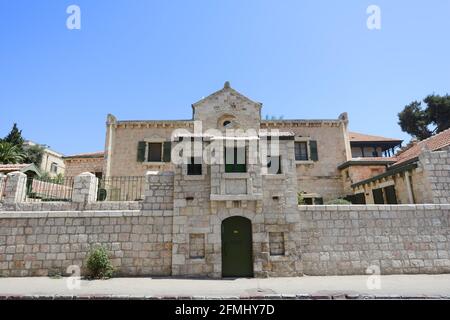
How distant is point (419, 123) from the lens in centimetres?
3531

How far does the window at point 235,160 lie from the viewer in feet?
31.0

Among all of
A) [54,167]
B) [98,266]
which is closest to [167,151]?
[98,266]

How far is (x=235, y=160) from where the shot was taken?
952cm

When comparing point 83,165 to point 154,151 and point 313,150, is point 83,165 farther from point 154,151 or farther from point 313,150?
point 313,150

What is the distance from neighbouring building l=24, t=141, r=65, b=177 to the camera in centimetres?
3538

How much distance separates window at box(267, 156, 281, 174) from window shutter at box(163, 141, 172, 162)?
419 inches

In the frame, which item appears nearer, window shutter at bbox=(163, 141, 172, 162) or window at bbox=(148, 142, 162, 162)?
window shutter at bbox=(163, 141, 172, 162)

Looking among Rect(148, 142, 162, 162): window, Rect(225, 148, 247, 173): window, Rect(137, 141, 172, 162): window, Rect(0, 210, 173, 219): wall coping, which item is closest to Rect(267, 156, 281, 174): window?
Rect(225, 148, 247, 173): window

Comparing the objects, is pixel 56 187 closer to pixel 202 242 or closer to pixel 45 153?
pixel 202 242

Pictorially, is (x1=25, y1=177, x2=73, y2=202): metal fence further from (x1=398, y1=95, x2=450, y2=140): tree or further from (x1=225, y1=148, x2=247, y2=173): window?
(x1=398, y1=95, x2=450, y2=140): tree

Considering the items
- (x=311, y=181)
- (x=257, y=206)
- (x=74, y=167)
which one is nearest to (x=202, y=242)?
(x=257, y=206)

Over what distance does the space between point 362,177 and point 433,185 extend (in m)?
6.66

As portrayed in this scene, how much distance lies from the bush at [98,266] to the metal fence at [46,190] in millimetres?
4038

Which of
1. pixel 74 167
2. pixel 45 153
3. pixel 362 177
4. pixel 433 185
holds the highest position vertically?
pixel 45 153
